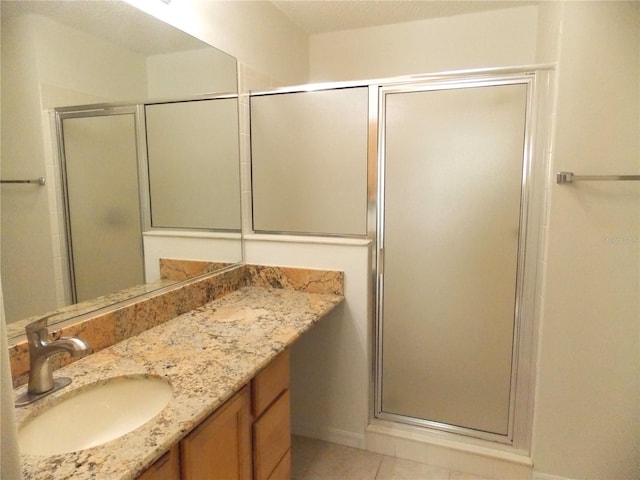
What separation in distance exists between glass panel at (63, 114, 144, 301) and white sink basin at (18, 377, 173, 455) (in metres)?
0.37

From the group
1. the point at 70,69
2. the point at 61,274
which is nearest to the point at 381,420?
the point at 61,274

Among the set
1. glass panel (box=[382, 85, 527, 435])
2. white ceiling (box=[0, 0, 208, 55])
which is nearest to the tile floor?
glass panel (box=[382, 85, 527, 435])

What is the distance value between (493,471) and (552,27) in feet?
6.86

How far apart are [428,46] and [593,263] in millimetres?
1612

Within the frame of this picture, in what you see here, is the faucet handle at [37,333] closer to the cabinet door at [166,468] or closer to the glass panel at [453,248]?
the cabinet door at [166,468]

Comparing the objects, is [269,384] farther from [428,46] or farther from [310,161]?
[428,46]

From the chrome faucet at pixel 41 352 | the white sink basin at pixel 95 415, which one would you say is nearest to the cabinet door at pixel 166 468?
the white sink basin at pixel 95 415

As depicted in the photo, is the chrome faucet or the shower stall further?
the shower stall

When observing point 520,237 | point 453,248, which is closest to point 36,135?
point 453,248

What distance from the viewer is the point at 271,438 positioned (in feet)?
4.61

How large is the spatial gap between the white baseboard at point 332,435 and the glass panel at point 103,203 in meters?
1.28

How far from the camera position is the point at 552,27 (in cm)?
176

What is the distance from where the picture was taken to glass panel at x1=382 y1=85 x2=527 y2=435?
1729 mm

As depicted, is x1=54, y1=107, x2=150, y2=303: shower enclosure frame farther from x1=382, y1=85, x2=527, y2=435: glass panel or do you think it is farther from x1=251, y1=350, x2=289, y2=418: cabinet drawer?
x1=382, y1=85, x2=527, y2=435: glass panel
